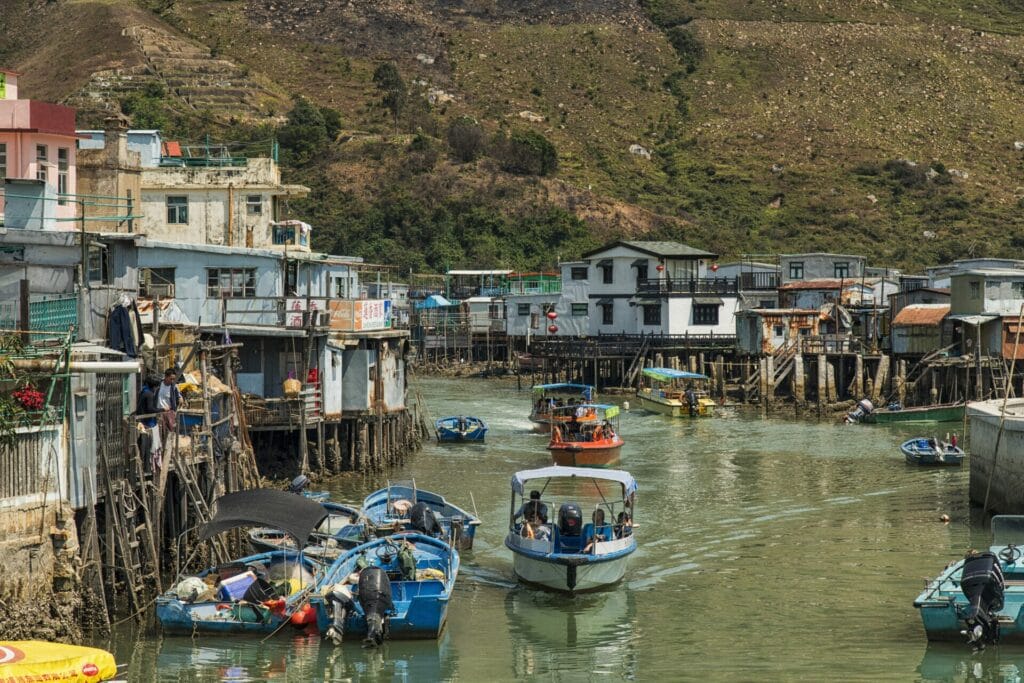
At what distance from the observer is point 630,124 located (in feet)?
577

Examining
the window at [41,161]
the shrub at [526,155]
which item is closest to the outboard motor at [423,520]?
the window at [41,161]

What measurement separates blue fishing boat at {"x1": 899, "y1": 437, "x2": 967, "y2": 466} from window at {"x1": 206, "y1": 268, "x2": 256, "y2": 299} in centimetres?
2561

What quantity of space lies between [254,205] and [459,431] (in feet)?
43.8

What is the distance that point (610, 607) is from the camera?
111 ft

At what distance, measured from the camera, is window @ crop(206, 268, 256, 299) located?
174ft

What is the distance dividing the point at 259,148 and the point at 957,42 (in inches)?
4054

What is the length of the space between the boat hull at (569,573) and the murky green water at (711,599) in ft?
1.06

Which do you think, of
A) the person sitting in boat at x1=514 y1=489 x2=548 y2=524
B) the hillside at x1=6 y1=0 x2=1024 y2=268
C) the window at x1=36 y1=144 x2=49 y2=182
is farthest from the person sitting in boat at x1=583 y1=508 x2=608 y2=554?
the hillside at x1=6 y1=0 x2=1024 y2=268

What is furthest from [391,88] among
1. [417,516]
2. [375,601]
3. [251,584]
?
[375,601]

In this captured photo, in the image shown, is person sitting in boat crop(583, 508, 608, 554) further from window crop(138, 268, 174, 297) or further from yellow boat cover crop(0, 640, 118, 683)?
window crop(138, 268, 174, 297)

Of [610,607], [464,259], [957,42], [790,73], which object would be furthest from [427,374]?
[957,42]

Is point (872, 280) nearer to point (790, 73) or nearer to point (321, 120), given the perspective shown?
point (321, 120)

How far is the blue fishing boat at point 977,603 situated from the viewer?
28422mm

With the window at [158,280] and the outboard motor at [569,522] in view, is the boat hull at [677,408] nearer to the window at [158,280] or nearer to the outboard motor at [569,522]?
the window at [158,280]
